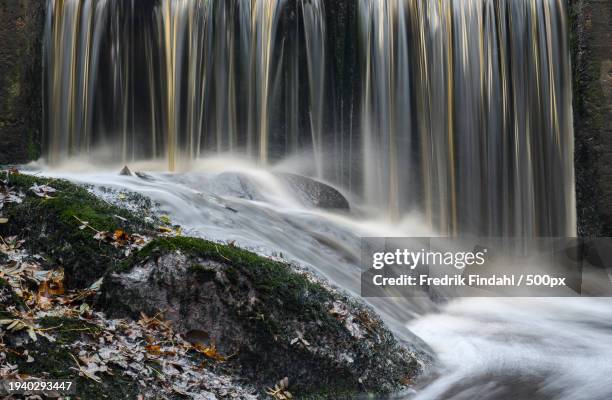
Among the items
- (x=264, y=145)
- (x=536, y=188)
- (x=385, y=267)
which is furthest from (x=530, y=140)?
(x=385, y=267)

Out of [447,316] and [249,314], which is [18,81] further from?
[249,314]

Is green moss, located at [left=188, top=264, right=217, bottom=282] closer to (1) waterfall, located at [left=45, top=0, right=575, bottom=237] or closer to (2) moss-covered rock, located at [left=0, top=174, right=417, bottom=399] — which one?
(2) moss-covered rock, located at [left=0, top=174, right=417, bottom=399]


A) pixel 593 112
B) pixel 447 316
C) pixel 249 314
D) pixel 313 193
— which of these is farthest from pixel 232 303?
pixel 593 112

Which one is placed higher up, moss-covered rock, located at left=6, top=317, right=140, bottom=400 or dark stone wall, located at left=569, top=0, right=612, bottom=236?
dark stone wall, located at left=569, top=0, right=612, bottom=236

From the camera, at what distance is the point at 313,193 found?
33.2 feet

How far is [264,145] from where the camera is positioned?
475 inches

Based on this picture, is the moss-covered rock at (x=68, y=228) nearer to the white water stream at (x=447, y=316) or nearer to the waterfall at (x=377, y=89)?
the white water stream at (x=447, y=316)

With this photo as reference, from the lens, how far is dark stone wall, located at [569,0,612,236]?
10.8 m

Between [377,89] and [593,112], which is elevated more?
[377,89]

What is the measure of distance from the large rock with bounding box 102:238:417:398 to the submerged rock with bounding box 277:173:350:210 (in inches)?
209

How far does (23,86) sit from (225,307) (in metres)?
7.96

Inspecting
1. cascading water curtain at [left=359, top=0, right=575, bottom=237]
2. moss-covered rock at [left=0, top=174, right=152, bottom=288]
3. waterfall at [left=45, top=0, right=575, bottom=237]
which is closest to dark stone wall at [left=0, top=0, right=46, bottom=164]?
waterfall at [left=45, top=0, right=575, bottom=237]

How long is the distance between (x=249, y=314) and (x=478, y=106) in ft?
28.1

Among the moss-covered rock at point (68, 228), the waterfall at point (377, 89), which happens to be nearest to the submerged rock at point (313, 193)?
the waterfall at point (377, 89)
